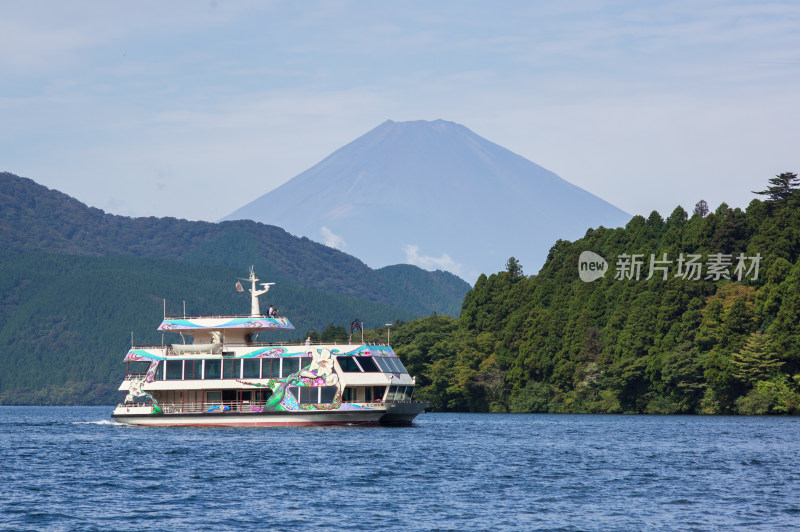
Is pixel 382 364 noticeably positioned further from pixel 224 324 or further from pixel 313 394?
pixel 224 324

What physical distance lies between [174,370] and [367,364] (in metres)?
11.9

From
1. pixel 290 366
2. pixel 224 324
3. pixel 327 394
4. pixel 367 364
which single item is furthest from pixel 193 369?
pixel 367 364

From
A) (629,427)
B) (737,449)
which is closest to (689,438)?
(737,449)

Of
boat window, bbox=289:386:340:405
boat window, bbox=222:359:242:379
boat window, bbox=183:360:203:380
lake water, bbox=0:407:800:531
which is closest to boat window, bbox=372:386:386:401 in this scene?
boat window, bbox=289:386:340:405

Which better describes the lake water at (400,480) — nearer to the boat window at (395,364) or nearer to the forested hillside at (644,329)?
the boat window at (395,364)

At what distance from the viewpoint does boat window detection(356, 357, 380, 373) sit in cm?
6496

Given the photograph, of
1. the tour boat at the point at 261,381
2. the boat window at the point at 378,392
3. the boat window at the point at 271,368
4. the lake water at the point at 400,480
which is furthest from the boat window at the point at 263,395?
the boat window at the point at 378,392

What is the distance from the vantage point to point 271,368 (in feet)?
219

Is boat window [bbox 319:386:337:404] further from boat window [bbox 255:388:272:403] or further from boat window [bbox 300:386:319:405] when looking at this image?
boat window [bbox 255:388:272:403]

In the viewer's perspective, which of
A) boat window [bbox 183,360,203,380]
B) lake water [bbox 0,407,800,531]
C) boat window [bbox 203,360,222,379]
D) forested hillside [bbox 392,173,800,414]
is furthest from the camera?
forested hillside [bbox 392,173,800,414]

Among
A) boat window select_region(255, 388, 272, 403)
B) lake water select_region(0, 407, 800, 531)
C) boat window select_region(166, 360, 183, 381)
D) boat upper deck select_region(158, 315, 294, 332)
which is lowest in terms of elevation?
lake water select_region(0, 407, 800, 531)

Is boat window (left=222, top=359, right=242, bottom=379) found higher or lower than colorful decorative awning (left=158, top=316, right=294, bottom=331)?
lower

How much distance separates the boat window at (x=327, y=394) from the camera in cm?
6531

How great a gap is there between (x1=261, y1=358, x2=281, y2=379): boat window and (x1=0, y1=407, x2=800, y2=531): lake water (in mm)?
3146
